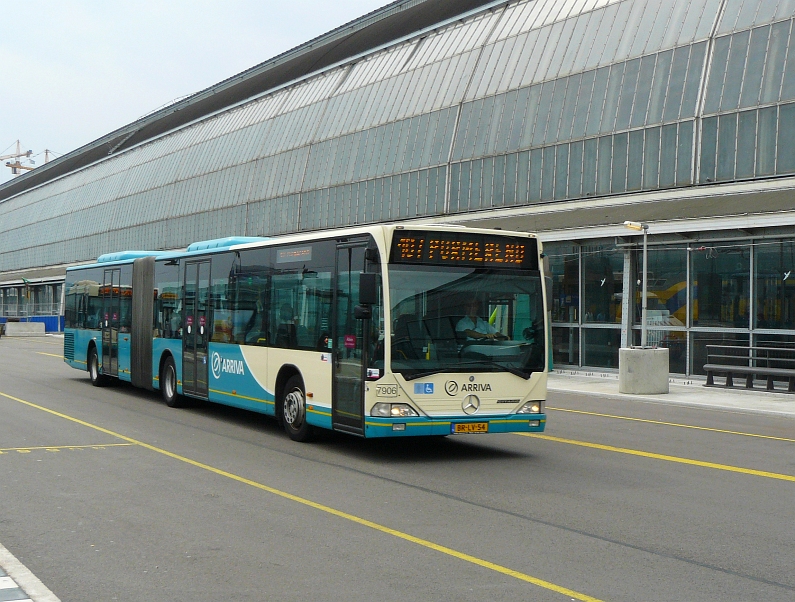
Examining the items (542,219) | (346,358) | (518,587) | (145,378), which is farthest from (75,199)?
(518,587)

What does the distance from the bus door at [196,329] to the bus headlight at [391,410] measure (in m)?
6.37

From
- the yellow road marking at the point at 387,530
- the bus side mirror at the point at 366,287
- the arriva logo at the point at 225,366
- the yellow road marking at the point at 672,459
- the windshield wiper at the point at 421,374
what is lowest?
the yellow road marking at the point at 672,459

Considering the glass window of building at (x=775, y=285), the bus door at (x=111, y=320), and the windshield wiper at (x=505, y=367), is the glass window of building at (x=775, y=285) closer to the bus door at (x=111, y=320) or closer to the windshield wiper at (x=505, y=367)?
the windshield wiper at (x=505, y=367)

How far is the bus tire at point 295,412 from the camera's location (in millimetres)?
14047

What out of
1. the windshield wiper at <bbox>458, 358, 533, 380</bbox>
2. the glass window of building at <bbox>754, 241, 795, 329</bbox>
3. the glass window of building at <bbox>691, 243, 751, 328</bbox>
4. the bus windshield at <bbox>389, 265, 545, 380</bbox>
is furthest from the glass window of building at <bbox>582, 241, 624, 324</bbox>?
the windshield wiper at <bbox>458, 358, 533, 380</bbox>

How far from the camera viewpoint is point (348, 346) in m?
12.8

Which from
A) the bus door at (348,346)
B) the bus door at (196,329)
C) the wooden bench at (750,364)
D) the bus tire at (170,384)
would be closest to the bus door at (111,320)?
the bus tire at (170,384)

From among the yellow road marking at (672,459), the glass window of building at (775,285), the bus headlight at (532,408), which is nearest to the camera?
the yellow road marking at (672,459)

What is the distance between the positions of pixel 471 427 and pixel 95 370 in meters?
14.9

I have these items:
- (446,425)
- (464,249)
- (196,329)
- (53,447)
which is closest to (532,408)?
(446,425)

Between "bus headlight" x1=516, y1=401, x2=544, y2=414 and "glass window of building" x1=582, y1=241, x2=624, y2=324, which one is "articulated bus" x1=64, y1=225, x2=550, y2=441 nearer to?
"bus headlight" x1=516, y1=401, x2=544, y2=414

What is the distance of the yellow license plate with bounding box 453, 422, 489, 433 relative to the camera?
1235 centimetres

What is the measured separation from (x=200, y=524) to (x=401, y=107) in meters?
33.6

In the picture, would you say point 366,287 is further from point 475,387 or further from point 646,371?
point 646,371
